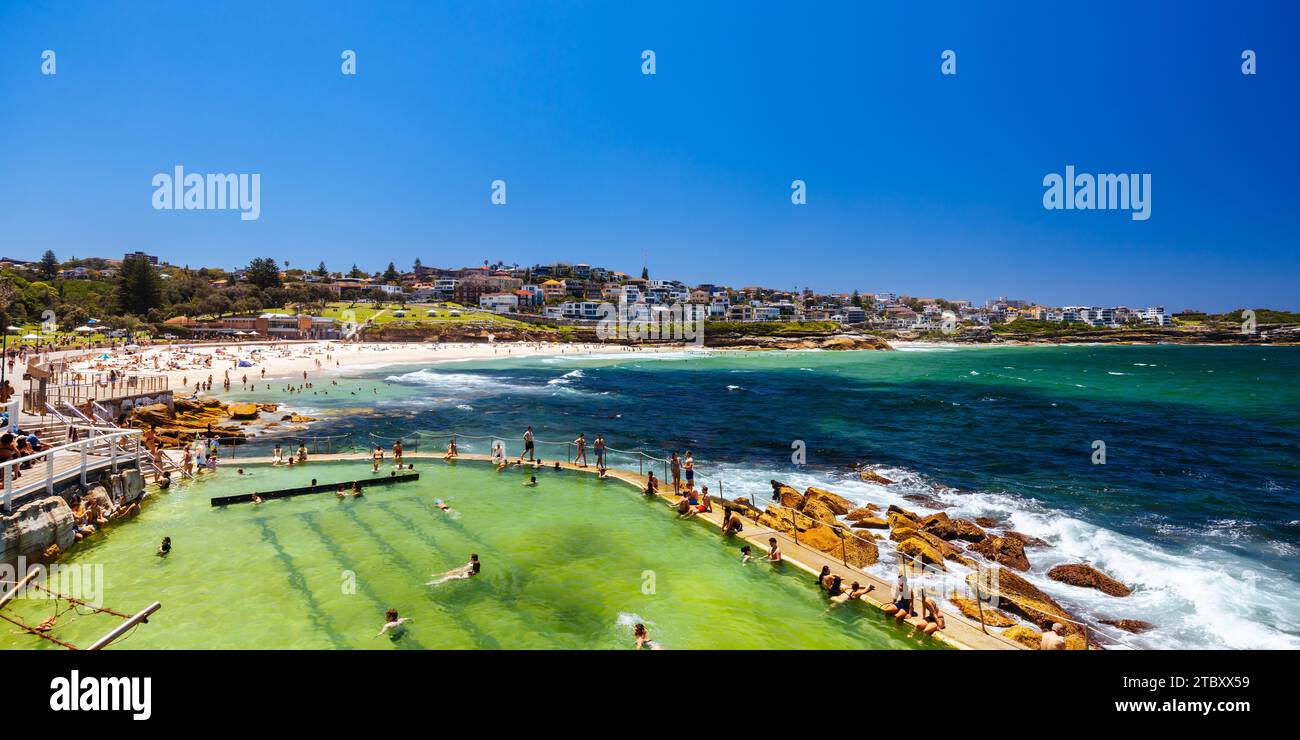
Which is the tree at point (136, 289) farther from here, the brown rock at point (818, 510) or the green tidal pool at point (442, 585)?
the brown rock at point (818, 510)

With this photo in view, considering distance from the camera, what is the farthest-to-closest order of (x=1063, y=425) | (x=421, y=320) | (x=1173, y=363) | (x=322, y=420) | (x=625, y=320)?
1. (x=625, y=320)
2. (x=421, y=320)
3. (x=1173, y=363)
4. (x=1063, y=425)
5. (x=322, y=420)

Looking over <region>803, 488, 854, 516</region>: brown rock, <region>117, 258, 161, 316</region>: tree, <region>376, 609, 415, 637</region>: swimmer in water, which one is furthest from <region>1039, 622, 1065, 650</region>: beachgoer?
<region>117, 258, 161, 316</region>: tree

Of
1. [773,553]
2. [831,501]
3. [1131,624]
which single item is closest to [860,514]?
[831,501]

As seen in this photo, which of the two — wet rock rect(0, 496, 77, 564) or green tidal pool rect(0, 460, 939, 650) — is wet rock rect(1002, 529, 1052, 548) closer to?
green tidal pool rect(0, 460, 939, 650)
